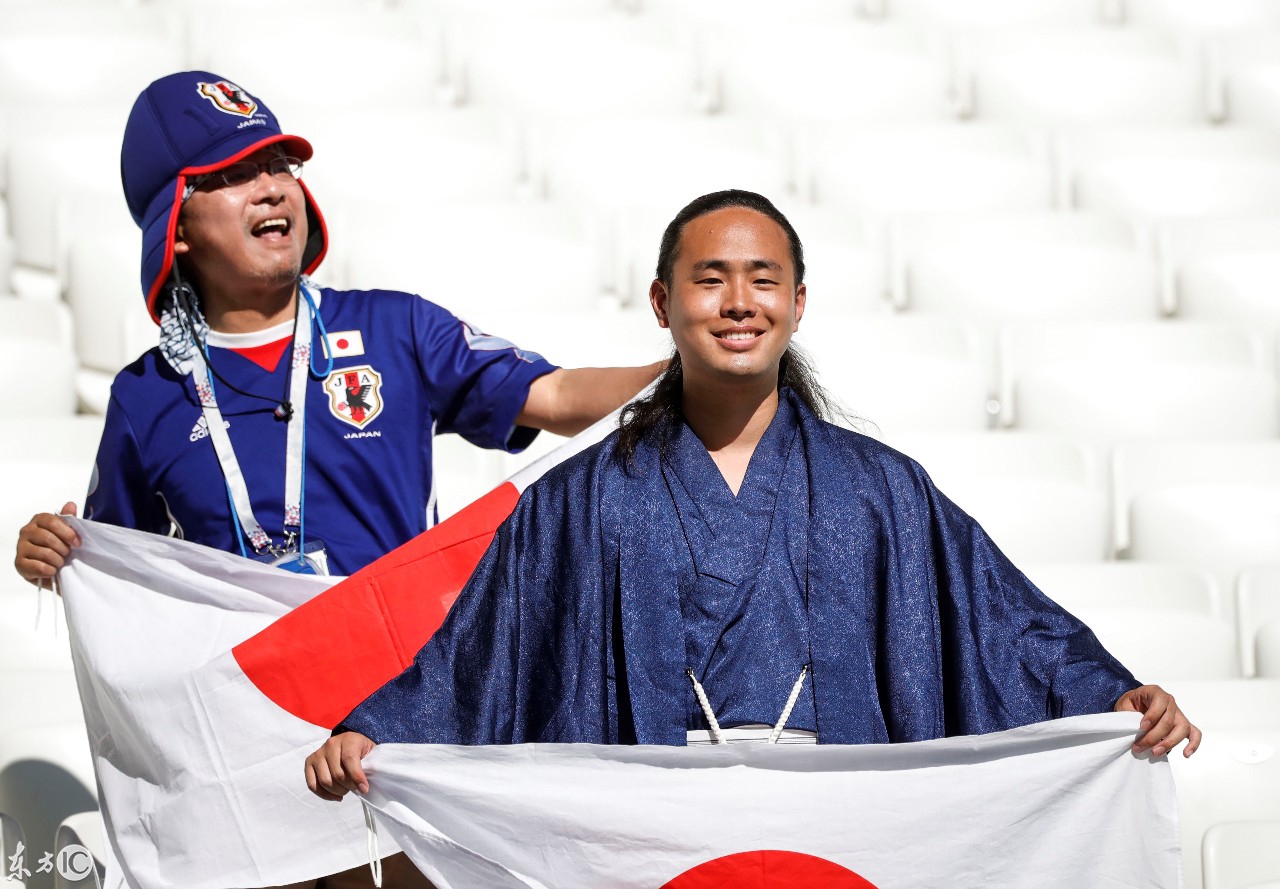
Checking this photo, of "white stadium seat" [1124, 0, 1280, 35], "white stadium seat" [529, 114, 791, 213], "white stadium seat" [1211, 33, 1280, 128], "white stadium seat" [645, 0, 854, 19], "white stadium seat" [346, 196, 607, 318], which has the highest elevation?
"white stadium seat" [645, 0, 854, 19]

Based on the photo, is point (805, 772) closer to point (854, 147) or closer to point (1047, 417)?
point (1047, 417)

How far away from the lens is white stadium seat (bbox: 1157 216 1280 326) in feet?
12.8

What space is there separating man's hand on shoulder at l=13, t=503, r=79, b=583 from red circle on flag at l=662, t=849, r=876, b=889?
3.32ft

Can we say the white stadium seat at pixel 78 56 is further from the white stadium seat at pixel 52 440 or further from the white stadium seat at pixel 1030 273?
the white stadium seat at pixel 1030 273

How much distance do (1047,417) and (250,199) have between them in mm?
1980

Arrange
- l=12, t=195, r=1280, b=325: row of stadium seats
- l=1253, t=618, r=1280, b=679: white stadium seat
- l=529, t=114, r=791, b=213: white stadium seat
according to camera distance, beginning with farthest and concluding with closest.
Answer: l=529, t=114, r=791, b=213: white stadium seat
l=12, t=195, r=1280, b=325: row of stadium seats
l=1253, t=618, r=1280, b=679: white stadium seat

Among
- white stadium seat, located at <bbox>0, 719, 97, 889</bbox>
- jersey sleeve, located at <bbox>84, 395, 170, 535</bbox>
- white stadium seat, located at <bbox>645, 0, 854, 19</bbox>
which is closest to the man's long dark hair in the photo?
jersey sleeve, located at <bbox>84, 395, 170, 535</bbox>

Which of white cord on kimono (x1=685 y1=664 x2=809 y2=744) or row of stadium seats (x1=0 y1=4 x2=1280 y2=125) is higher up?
row of stadium seats (x1=0 y1=4 x2=1280 y2=125)

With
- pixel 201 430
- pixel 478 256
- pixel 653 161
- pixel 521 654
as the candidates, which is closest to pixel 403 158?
pixel 478 256

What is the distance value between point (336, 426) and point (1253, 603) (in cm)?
175

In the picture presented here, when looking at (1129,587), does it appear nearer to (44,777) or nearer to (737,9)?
(44,777)

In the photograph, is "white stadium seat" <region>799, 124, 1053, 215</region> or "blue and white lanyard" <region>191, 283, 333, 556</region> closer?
"blue and white lanyard" <region>191, 283, 333, 556</region>

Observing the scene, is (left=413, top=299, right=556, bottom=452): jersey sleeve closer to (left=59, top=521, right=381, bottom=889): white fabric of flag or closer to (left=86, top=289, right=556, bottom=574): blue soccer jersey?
(left=86, top=289, right=556, bottom=574): blue soccer jersey

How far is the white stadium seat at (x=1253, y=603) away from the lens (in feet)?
9.53
